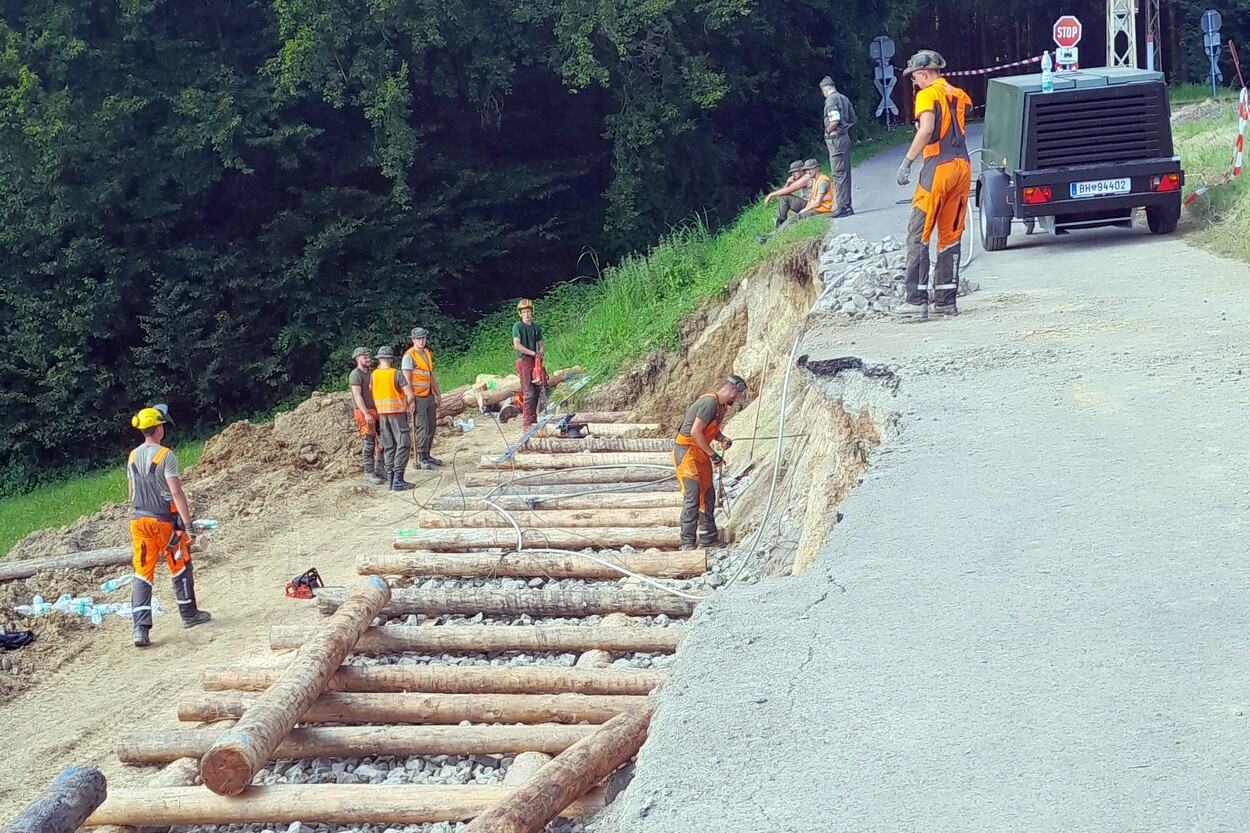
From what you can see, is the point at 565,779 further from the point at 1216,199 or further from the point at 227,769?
the point at 1216,199

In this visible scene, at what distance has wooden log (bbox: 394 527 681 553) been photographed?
36.3 ft

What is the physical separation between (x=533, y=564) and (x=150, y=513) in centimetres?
337

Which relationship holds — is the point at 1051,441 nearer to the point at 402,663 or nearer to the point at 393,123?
the point at 402,663

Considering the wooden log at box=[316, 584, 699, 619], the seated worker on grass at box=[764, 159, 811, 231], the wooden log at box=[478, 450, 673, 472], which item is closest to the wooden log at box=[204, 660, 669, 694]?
the wooden log at box=[316, 584, 699, 619]

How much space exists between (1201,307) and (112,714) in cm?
907

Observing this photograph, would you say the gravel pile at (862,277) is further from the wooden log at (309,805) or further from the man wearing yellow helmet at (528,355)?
the wooden log at (309,805)

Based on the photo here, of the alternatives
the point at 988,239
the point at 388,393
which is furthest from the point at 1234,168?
the point at 388,393

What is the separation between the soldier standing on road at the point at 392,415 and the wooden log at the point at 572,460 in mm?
1022

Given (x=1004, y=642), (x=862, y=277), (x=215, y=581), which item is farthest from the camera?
(x=215, y=581)

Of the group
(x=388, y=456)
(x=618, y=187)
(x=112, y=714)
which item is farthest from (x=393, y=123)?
(x=112, y=714)

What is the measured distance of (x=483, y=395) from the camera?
19.7 metres

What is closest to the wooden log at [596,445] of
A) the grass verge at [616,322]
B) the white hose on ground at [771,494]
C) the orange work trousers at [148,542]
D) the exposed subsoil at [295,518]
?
the exposed subsoil at [295,518]

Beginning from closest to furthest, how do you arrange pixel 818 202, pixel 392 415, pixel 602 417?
pixel 392 415 < pixel 602 417 < pixel 818 202

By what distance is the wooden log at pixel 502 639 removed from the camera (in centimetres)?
806
